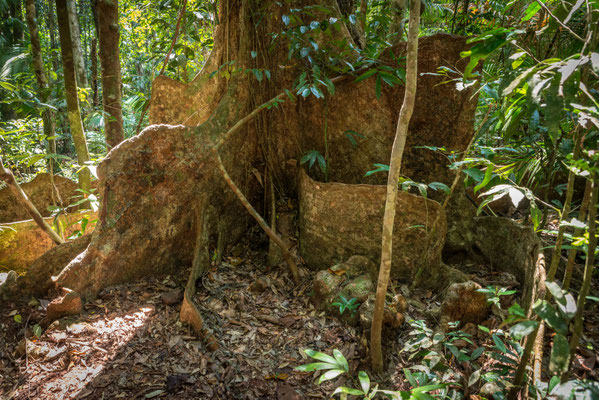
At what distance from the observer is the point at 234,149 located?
135 inches

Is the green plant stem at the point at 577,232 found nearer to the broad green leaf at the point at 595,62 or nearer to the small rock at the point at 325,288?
the broad green leaf at the point at 595,62

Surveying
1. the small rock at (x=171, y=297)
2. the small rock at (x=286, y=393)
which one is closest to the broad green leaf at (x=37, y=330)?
the small rock at (x=171, y=297)

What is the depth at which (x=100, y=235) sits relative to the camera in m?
2.68

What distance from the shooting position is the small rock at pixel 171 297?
2751 millimetres

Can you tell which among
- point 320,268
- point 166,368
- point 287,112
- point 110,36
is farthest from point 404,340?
point 110,36

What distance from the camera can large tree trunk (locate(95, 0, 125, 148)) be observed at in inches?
148

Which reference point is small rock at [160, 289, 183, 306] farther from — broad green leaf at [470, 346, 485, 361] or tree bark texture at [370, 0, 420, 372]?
broad green leaf at [470, 346, 485, 361]

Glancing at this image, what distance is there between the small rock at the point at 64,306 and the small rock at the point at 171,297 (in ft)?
1.93

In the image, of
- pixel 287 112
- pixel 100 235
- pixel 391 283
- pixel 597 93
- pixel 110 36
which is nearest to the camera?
pixel 597 93

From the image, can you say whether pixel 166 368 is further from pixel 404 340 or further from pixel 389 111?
pixel 389 111

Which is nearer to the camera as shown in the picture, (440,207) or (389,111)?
(440,207)

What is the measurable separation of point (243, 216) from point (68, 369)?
1.91m

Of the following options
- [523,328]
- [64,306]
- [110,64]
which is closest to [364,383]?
[523,328]

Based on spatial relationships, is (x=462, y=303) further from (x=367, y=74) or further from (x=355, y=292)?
(x=367, y=74)
